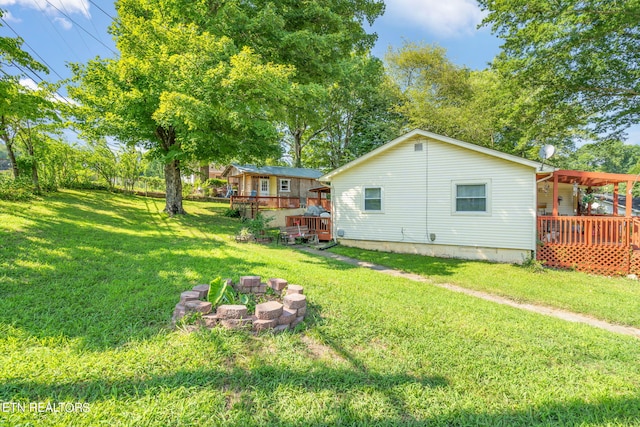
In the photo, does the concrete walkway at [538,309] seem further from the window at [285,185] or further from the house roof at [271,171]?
the window at [285,185]

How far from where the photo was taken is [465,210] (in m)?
9.61

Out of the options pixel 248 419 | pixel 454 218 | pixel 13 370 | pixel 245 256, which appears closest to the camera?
pixel 248 419

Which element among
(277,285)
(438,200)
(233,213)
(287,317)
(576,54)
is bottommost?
(287,317)

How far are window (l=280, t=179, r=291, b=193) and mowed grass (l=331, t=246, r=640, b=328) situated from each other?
15654 mm

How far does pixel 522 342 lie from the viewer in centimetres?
364

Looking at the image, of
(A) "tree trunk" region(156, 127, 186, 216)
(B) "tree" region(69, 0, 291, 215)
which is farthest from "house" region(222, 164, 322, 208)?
(B) "tree" region(69, 0, 291, 215)

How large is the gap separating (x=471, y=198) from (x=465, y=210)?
1.42 ft

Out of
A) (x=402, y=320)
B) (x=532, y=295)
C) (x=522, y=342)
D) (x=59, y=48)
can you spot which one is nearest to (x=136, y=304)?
(x=402, y=320)

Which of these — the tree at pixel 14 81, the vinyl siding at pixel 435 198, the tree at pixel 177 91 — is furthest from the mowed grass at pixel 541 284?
the tree at pixel 14 81

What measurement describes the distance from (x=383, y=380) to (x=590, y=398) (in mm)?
1850

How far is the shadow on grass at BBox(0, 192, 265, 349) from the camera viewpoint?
3313 millimetres

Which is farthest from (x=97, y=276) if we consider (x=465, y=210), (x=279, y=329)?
(x=465, y=210)

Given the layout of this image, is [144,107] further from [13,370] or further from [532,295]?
[532,295]

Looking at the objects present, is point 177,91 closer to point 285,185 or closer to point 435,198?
point 435,198
